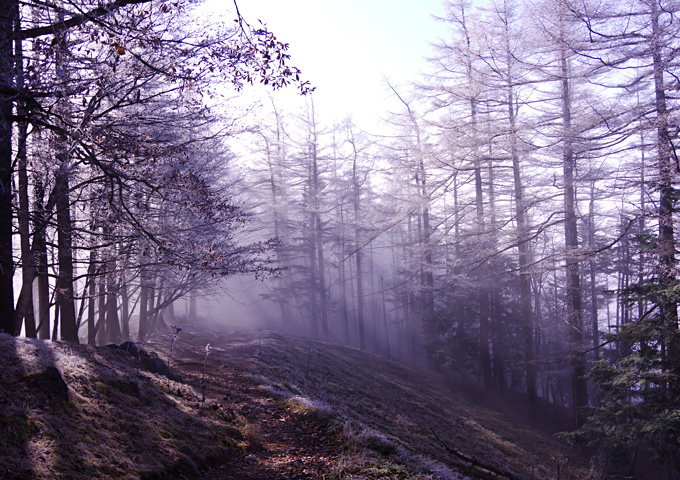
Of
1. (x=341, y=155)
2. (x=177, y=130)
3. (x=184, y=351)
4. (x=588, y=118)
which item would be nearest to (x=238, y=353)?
(x=184, y=351)

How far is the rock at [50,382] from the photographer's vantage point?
4789 millimetres

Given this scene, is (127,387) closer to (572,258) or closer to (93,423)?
(93,423)

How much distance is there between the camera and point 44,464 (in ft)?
12.3

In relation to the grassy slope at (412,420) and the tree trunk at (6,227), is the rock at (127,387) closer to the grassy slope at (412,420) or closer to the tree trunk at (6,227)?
the tree trunk at (6,227)

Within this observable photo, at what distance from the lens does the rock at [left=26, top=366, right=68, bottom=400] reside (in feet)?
15.7

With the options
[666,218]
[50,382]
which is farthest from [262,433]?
[666,218]

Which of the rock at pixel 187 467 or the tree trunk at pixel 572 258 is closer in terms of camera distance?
the rock at pixel 187 467

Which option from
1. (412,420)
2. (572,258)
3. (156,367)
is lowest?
(412,420)

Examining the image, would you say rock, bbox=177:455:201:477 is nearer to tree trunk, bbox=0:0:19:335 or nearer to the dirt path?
the dirt path

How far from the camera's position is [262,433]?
21.6ft

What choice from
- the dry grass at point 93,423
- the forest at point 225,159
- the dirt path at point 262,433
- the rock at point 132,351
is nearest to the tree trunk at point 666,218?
the forest at point 225,159

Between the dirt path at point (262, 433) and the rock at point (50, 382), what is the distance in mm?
1694

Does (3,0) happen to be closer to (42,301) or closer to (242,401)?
(42,301)

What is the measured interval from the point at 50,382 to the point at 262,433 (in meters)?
2.87
